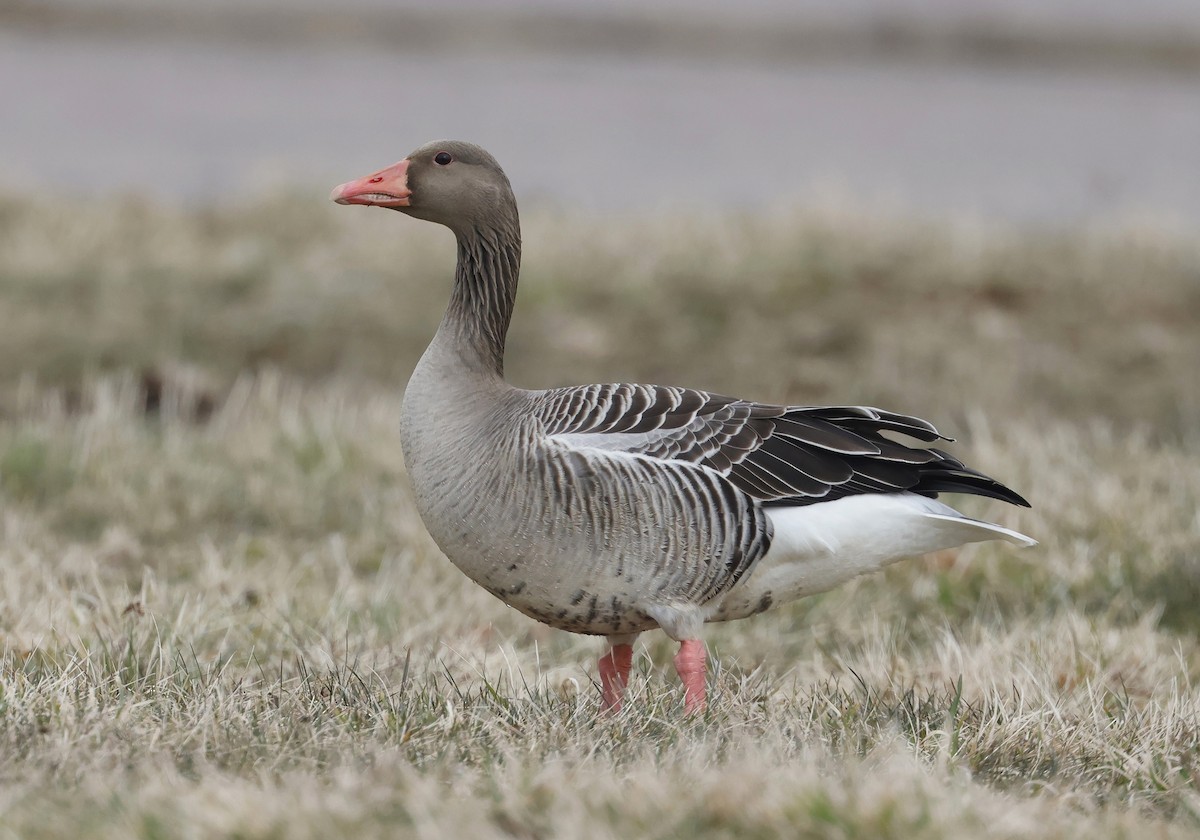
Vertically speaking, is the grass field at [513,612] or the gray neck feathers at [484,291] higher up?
the gray neck feathers at [484,291]

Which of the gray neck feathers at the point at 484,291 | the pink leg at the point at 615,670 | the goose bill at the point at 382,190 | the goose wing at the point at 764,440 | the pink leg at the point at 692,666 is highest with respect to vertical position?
the goose bill at the point at 382,190

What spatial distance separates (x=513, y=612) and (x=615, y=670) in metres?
1.27

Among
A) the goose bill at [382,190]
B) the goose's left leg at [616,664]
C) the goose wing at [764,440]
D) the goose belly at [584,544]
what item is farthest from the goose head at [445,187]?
the goose's left leg at [616,664]

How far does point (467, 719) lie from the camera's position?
3.63 meters

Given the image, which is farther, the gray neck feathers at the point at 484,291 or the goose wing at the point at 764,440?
the gray neck feathers at the point at 484,291

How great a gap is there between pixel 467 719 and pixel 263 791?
30.6 inches

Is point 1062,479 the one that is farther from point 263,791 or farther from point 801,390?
point 263,791

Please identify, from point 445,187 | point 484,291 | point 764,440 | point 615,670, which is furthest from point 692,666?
point 445,187

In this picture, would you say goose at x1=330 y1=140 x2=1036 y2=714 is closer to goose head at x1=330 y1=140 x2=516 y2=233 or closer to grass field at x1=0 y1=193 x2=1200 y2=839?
goose head at x1=330 y1=140 x2=516 y2=233

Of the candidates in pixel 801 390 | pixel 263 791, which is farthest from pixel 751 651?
pixel 801 390

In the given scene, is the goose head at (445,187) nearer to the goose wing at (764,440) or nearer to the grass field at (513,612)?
the goose wing at (764,440)

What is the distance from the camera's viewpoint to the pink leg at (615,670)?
4.14 meters

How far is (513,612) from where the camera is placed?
5.60m

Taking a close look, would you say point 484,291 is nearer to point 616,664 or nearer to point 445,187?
point 445,187
